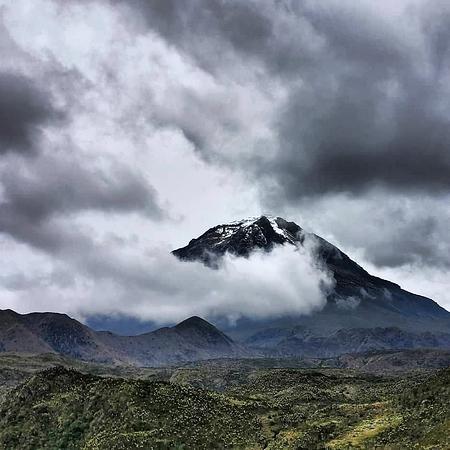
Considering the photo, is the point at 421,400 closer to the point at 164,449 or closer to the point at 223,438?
the point at 223,438

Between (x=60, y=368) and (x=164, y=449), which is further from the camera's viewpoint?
(x=60, y=368)

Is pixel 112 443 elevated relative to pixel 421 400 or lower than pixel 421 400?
lower

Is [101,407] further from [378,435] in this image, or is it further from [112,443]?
[378,435]

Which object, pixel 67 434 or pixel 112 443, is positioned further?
pixel 67 434

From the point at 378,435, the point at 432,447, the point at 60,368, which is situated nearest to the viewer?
the point at 432,447

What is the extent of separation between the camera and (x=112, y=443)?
9162 cm

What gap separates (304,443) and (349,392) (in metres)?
81.9

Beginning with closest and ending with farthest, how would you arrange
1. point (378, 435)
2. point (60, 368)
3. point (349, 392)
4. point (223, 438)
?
point (378, 435) → point (223, 438) → point (60, 368) → point (349, 392)

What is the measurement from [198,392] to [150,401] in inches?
700

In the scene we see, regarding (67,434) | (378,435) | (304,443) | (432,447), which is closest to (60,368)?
(67,434)

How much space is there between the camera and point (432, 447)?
73.7m

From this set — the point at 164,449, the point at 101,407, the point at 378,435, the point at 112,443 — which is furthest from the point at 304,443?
the point at 101,407

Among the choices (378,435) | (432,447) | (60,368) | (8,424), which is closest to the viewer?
(432,447)

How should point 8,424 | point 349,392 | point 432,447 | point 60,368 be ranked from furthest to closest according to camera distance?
point 349,392 < point 60,368 < point 8,424 < point 432,447
